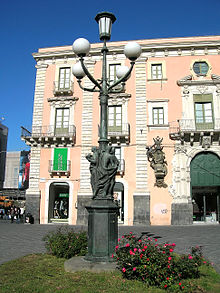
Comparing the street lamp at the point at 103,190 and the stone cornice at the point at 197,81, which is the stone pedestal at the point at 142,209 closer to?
the stone cornice at the point at 197,81

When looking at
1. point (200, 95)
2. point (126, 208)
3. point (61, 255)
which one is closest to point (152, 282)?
point (61, 255)

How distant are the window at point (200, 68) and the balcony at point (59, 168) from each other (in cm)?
1194

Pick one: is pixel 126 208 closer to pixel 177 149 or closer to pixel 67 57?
pixel 177 149

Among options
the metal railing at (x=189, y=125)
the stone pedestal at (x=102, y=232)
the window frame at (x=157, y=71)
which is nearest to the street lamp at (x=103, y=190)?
the stone pedestal at (x=102, y=232)

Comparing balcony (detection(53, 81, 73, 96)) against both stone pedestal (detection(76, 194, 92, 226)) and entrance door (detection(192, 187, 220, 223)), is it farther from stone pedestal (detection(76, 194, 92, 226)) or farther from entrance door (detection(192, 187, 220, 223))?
entrance door (detection(192, 187, 220, 223))

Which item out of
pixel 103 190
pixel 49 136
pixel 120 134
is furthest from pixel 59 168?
pixel 103 190

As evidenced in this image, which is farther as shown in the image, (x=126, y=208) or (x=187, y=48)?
(x=187, y=48)

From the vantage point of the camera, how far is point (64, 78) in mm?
22578

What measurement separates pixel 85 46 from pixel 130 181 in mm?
13553

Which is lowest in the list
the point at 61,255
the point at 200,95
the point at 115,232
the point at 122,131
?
the point at 61,255

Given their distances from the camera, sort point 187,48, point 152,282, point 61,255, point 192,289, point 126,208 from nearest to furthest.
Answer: point 192,289 < point 152,282 < point 61,255 < point 126,208 < point 187,48

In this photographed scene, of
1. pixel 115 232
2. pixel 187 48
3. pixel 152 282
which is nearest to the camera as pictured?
pixel 152 282

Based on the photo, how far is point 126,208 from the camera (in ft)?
65.0

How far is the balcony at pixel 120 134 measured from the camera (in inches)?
798
